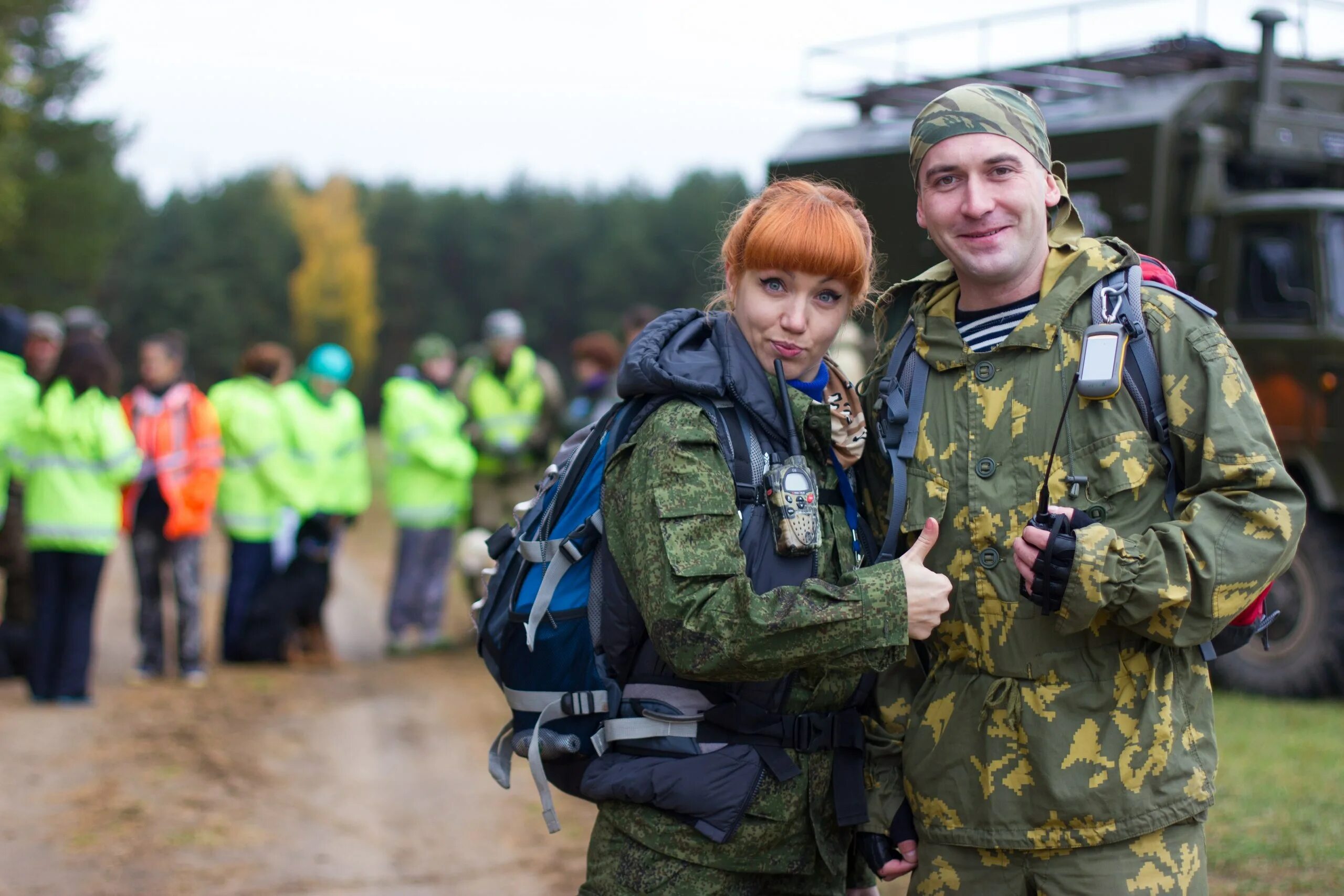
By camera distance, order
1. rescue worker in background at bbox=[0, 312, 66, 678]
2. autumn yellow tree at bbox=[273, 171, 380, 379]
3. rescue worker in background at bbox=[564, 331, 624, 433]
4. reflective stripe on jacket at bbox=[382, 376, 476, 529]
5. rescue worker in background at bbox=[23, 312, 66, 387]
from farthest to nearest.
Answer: autumn yellow tree at bbox=[273, 171, 380, 379] → reflective stripe on jacket at bbox=[382, 376, 476, 529] → rescue worker in background at bbox=[23, 312, 66, 387] → rescue worker in background at bbox=[564, 331, 624, 433] → rescue worker in background at bbox=[0, 312, 66, 678]

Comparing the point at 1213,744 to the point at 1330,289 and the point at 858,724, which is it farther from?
the point at 1330,289

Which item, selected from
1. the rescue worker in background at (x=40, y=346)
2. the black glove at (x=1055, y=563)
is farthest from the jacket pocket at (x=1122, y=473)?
the rescue worker in background at (x=40, y=346)

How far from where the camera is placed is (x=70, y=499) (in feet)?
24.5

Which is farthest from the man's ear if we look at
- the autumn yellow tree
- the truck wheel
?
the autumn yellow tree

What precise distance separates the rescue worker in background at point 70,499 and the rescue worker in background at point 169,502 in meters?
0.72

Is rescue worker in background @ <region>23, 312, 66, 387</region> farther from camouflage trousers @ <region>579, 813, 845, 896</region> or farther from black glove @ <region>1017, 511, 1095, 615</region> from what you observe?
black glove @ <region>1017, 511, 1095, 615</region>

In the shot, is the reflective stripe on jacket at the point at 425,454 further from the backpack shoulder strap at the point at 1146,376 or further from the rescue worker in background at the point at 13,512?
the backpack shoulder strap at the point at 1146,376

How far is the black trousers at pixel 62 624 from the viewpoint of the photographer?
7.55 m

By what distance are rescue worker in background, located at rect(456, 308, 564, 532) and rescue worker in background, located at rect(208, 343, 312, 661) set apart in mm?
1275

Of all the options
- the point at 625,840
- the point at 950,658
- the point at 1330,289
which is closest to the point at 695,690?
the point at 625,840

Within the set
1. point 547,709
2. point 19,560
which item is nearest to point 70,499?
point 19,560

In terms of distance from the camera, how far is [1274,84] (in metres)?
8.25

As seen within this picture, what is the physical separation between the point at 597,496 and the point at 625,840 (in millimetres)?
633

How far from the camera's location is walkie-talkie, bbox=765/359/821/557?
94.3 inches
